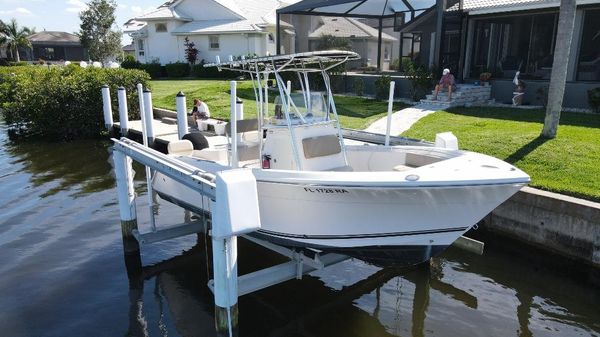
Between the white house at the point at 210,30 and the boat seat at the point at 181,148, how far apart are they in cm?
2408

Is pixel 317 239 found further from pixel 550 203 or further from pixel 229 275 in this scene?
pixel 550 203

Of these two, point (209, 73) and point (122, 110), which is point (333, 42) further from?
point (122, 110)

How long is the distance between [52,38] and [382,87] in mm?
57392

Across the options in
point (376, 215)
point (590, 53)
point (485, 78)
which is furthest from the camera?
point (485, 78)

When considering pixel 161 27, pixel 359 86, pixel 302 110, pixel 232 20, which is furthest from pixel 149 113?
pixel 161 27

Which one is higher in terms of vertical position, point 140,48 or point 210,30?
point 210,30

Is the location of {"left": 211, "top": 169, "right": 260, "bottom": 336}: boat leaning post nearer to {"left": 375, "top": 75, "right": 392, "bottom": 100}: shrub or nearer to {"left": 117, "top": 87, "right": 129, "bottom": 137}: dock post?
{"left": 117, "top": 87, "right": 129, "bottom": 137}: dock post

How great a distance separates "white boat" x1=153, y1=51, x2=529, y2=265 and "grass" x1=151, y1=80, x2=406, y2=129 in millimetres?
6804

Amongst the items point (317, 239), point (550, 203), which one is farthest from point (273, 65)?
point (550, 203)

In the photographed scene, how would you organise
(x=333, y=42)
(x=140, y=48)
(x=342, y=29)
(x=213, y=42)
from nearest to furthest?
(x=333, y=42)
(x=213, y=42)
(x=342, y=29)
(x=140, y=48)

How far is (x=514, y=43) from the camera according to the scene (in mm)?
18453

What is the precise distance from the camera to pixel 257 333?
5.82 m

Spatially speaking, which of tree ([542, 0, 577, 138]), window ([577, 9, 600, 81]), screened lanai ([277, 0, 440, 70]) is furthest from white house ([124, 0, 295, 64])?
tree ([542, 0, 577, 138])

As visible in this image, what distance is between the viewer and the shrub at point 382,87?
17.1 meters
